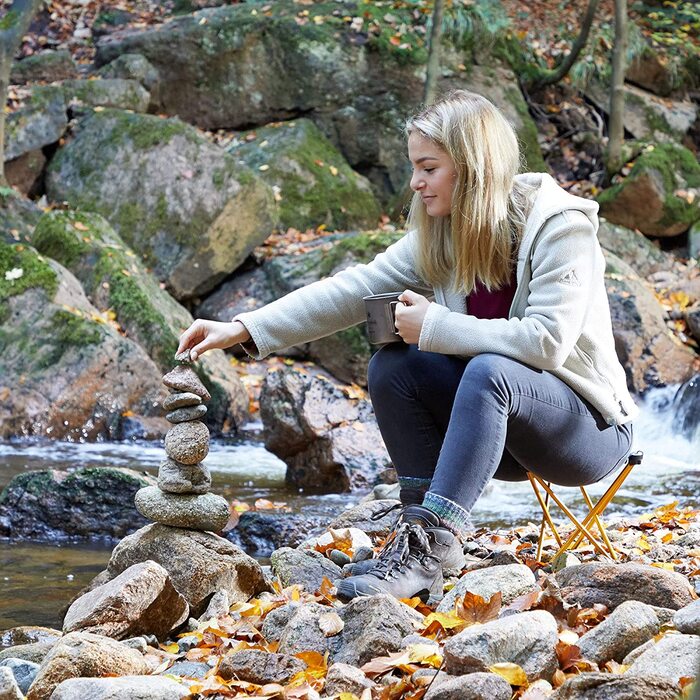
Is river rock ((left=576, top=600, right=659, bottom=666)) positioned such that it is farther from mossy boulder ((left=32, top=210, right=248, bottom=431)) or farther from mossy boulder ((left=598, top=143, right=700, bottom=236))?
mossy boulder ((left=598, top=143, right=700, bottom=236))

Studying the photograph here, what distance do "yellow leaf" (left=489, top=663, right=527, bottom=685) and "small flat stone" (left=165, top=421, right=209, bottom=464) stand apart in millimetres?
1612

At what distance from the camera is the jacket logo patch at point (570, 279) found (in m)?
3.03

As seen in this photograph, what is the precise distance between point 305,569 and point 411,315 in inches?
40.1

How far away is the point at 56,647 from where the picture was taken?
2.66 m

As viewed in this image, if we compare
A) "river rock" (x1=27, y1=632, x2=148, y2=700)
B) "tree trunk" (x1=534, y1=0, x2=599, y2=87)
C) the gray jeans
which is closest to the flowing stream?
A: "river rock" (x1=27, y1=632, x2=148, y2=700)

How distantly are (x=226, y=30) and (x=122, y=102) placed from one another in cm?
192

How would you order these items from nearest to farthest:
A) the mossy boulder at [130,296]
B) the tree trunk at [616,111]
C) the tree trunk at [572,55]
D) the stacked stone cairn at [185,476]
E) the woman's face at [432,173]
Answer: the woman's face at [432,173], the stacked stone cairn at [185,476], the mossy boulder at [130,296], the tree trunk at [616,111], the tree trunk at [572,55]

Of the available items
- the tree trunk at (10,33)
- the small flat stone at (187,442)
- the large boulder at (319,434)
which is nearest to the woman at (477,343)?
the small flat stone at (187,442)

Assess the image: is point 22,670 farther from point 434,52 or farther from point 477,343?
point 434,52

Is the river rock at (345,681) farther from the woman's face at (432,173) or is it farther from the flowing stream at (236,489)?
the flowing stream at (236,489)

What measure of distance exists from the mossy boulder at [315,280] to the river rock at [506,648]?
7015 mm

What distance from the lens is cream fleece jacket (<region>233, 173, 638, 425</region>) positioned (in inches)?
118

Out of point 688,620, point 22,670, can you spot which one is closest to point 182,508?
point 22,670

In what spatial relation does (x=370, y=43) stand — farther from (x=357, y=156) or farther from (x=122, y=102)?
(x=122, y=102)
